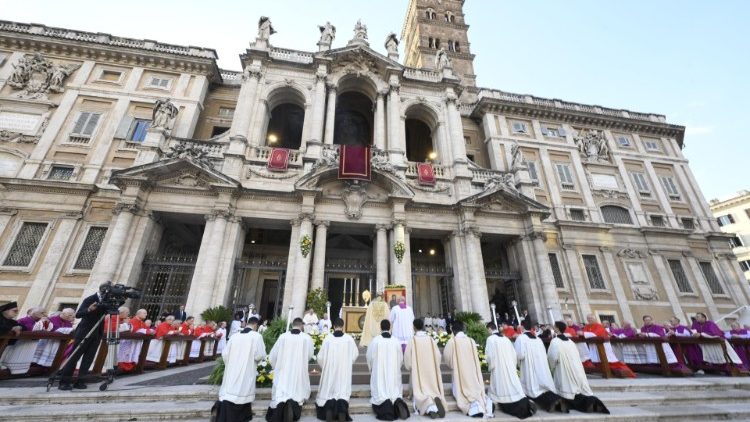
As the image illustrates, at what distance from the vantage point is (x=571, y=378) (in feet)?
20.6

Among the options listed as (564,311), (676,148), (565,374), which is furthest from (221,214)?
(676,148)

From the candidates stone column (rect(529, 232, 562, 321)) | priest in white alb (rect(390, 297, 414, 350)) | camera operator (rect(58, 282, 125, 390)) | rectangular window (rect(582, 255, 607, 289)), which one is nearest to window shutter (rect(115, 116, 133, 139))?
camera operator (rect(58, 282, 125, 390))

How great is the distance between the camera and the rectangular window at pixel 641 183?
2323 cm

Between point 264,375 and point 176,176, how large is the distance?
1255 centimetres

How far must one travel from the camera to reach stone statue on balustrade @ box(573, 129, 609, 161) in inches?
941

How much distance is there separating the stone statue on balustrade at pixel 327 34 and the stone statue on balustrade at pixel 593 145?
19.9 m

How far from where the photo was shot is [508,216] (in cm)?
1775

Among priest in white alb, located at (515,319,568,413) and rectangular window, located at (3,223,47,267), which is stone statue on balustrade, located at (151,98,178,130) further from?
priest in white alb, located at (515,319,568,413)

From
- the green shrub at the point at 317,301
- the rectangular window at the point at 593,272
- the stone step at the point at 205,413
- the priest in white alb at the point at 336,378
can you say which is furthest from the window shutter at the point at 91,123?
the rectangular window at the point at 593,272

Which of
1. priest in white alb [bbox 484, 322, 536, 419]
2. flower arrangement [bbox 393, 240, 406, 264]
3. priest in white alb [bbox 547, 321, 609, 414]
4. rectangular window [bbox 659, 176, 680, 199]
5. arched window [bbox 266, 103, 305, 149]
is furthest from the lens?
rectangular window [bbox 659, 176, 680, 199]

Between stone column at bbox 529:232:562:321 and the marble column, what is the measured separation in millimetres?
10030

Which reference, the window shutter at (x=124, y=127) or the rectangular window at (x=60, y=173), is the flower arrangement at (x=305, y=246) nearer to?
the window shutter at (x=124, y=127)

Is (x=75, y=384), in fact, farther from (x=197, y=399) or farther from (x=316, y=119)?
(x=316, y=119)

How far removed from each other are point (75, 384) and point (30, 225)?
14.7 m
